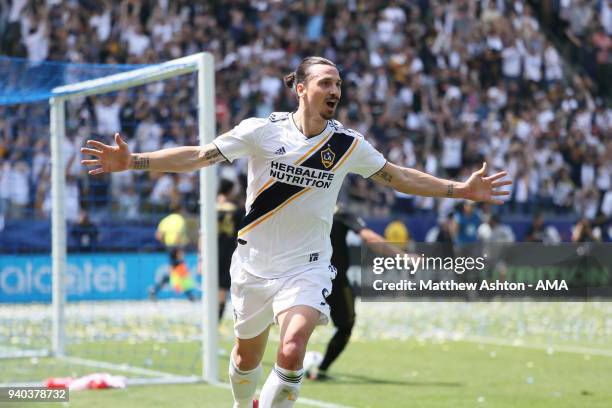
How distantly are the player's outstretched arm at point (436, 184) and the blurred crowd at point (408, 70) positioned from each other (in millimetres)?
13286

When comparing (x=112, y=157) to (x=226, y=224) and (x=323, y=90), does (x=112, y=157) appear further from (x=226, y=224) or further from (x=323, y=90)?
(x=226, y=224)

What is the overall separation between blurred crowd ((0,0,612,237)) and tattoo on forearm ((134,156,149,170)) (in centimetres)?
1374

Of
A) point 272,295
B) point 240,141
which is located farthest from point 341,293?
point 240,141

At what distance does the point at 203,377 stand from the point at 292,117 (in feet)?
15.9

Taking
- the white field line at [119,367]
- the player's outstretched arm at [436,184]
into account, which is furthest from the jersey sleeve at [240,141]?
the white field line at [119,367]

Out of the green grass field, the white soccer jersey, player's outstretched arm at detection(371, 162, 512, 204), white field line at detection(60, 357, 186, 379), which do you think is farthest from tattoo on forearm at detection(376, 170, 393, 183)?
white field line at detection(60, 357, 186, 379)

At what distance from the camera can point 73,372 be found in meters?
12.6

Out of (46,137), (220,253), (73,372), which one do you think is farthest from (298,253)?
(46,137)

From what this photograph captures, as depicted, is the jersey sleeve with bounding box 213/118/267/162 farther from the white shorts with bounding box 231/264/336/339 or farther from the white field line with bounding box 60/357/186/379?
the white field line with bounding box 60/357/186/379

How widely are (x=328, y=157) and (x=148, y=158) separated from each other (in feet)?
4.03

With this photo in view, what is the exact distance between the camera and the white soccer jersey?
24.3 feet

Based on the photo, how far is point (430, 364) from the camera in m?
13.9

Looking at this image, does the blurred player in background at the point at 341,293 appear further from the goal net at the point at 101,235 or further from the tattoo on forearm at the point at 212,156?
the tattoo on forearm at the point at 212,156

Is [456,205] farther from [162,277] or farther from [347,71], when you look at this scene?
[162,277]
